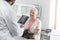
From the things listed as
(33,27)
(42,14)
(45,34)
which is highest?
(42,14)

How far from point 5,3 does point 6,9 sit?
0.10 m

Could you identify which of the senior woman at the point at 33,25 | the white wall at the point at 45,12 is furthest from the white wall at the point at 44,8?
the senior woman at the point at 33,25

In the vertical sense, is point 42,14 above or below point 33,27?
above

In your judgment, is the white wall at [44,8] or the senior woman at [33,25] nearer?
the senior woman at [33,25]

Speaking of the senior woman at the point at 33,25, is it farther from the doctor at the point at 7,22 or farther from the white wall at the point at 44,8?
the doctor at the point at 7,22

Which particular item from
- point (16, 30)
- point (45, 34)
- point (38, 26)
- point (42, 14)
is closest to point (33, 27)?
point (38, 26)

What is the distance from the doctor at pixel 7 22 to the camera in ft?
7.02

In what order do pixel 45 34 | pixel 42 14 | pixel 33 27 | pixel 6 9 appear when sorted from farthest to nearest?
pixel 42 14 < pixel 45 34 < pixel 33 27 < pixel 6 9

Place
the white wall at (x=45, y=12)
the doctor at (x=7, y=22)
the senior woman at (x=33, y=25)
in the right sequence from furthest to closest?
1. the white wall at (x=45, y=12)
2. the senior woman at (x=33, y=25)
3. the doctor at (x=7, y=22)

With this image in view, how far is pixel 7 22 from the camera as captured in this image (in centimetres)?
218

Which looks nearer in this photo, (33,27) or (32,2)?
(33,27)

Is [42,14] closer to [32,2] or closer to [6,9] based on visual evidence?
[32,2]

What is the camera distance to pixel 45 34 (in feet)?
13.1

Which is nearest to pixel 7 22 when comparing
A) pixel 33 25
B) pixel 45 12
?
pixel 33 25
